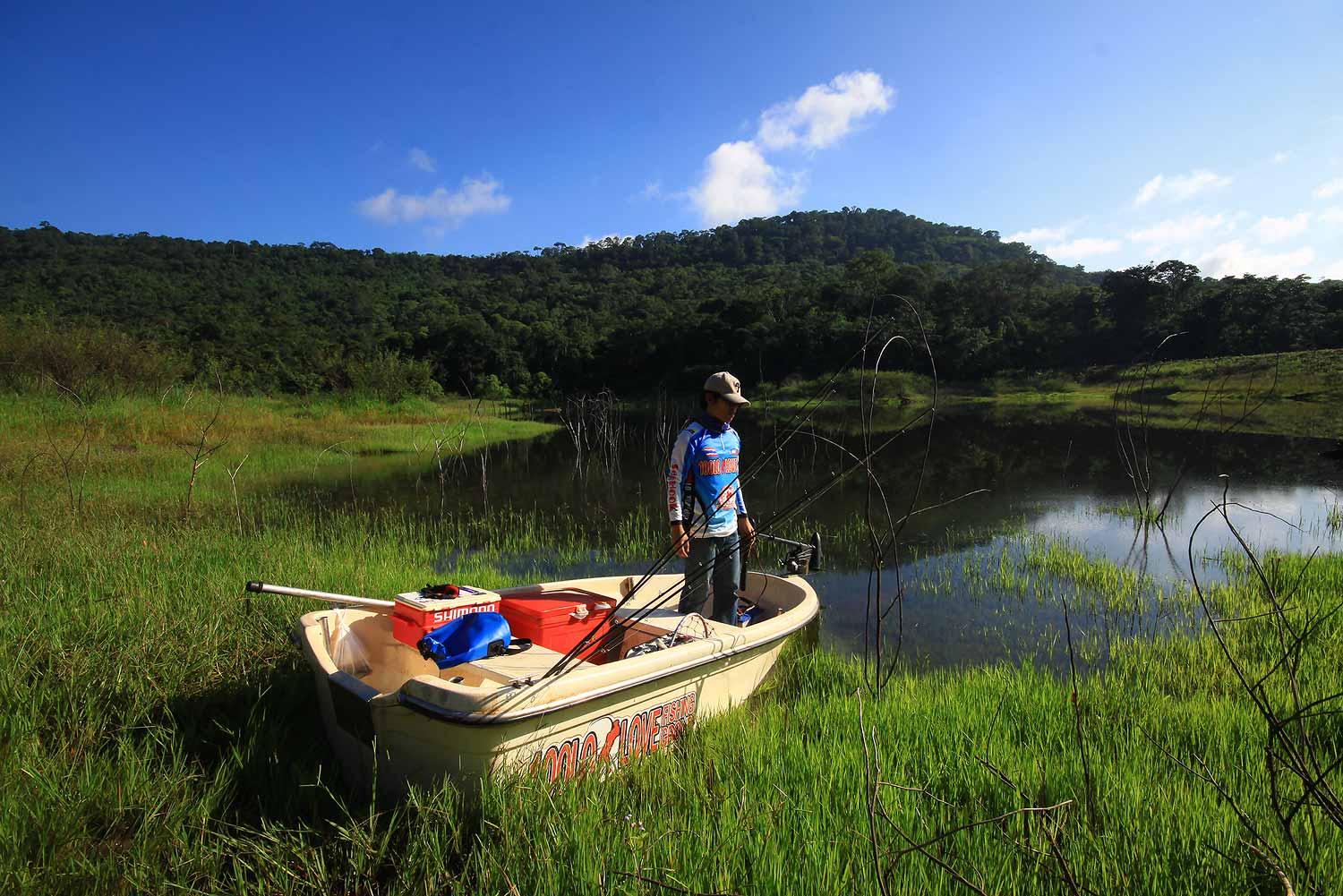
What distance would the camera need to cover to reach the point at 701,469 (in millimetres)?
4422

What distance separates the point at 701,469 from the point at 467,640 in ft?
5.43

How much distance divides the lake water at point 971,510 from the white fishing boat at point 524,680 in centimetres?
96

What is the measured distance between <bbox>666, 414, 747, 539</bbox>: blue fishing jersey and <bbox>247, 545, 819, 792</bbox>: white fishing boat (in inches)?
25.9

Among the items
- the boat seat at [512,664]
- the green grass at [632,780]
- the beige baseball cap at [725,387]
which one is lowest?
the green grass at [632,780]

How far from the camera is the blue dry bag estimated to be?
360 cm

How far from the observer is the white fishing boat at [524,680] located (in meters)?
2.79

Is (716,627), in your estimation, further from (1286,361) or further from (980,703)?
(1286,361)

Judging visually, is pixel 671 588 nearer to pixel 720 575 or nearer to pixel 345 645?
pixel 720 575

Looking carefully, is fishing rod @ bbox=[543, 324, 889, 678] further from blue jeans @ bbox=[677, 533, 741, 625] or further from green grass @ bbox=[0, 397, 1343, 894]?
blue jeans @ bbox=[677, 533, 741, 625]

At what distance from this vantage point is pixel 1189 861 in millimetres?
2264

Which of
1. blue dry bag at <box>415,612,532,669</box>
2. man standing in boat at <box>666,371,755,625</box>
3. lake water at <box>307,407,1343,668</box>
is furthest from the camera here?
lake water at <box>307,407,1343,668</box>

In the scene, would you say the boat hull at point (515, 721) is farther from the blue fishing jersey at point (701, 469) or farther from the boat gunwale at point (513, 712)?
the blue fishing jersey at point (701, 469)

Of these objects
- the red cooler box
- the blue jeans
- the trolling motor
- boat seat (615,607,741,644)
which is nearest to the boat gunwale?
boat seat (615,607,741,644)

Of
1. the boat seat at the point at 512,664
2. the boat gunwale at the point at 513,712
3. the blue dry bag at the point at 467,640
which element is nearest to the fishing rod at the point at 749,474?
the boat gunwale at the point at 513,712
